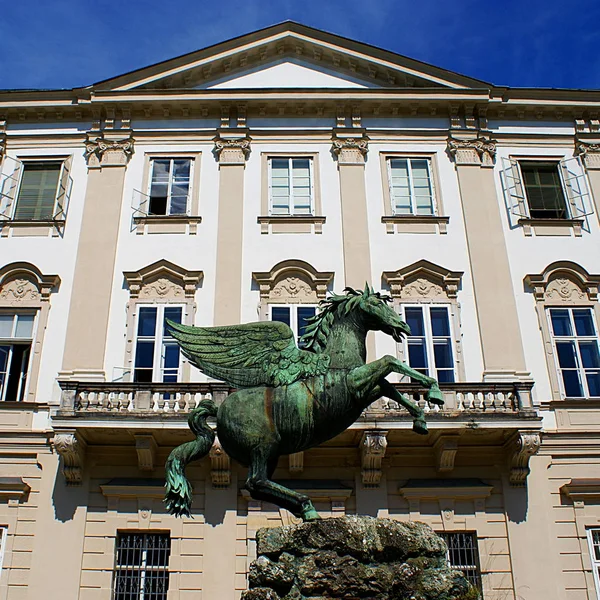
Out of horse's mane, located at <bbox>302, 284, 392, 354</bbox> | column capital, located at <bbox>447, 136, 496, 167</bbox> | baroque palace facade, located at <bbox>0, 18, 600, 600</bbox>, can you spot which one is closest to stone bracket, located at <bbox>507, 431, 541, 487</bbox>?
baroque palace facade, located at <bbox>0, 18, 600, 600</bbox>

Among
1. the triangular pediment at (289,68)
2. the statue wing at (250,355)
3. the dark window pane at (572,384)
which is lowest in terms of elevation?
the statue wing at (250,355)

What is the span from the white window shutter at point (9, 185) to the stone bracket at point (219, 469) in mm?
7801

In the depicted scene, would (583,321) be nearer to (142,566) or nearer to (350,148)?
(350,148)

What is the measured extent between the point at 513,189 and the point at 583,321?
3.61 m

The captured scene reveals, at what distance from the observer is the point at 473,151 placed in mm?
18344

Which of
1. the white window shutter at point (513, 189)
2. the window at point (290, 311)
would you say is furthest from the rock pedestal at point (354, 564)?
the white window shutter at point (513, 189)

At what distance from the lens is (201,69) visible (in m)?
18.9

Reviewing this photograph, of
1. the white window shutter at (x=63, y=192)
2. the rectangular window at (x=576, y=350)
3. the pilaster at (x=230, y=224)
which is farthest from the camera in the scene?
the white window shutter at (x=63, y=192)

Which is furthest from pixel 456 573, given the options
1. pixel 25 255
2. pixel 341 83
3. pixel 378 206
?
pixel 341 83

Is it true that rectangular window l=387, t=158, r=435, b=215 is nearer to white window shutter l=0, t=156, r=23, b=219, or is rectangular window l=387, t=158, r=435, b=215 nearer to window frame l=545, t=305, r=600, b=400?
window frame l=545, t=305, r=600, b=400

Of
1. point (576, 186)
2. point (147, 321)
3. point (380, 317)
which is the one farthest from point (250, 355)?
point (576, 186)

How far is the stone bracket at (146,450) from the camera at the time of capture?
14211 millimetres

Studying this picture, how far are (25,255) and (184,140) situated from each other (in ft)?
15.3

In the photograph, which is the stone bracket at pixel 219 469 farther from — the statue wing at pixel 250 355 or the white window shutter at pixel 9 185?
the white window shutter at pixel 9 185
